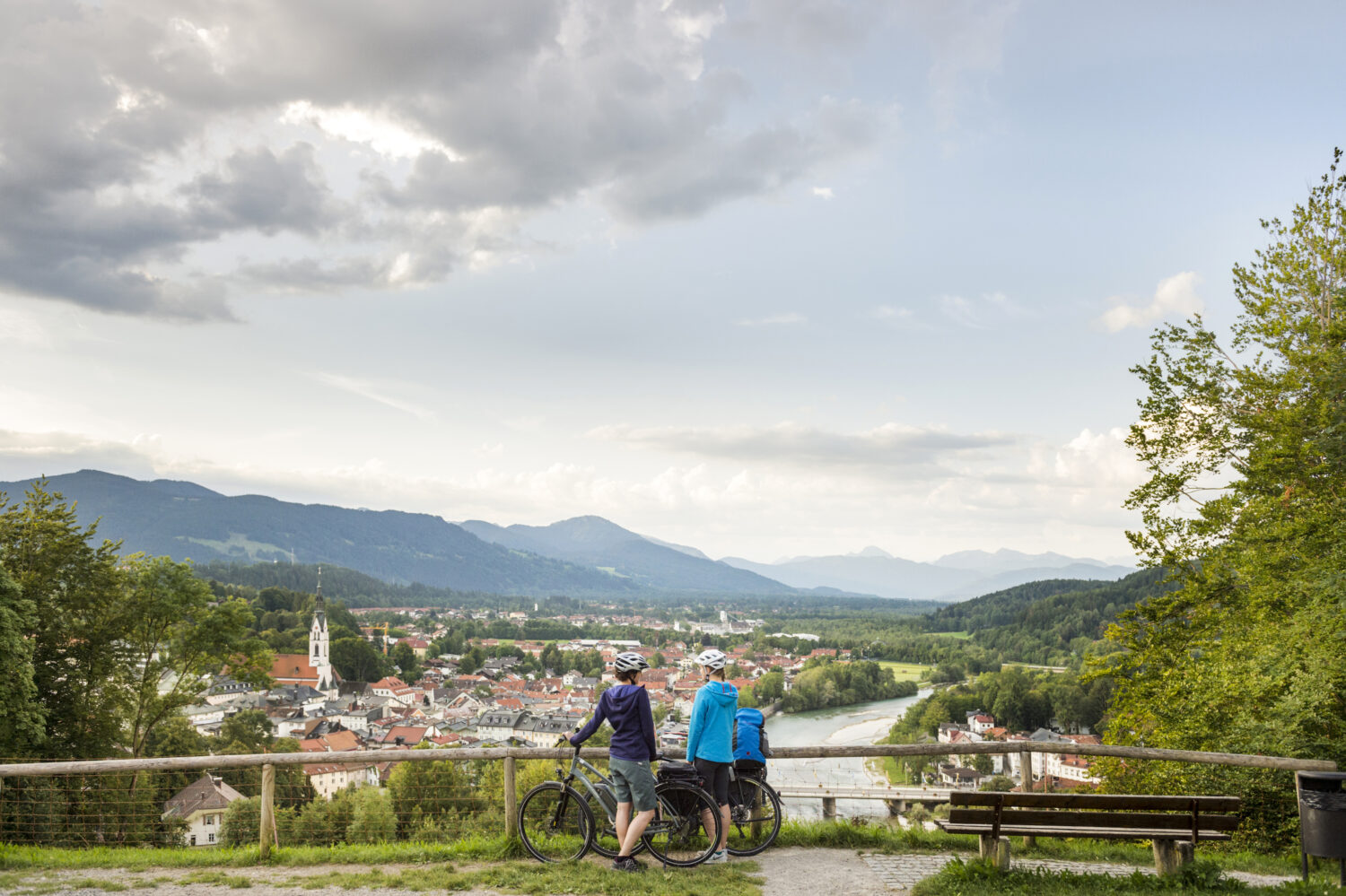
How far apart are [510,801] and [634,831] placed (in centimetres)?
146

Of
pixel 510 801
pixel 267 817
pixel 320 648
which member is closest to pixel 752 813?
pixel 510 801

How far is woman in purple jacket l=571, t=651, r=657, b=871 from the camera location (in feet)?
20.4

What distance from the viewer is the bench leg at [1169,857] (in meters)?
5.98

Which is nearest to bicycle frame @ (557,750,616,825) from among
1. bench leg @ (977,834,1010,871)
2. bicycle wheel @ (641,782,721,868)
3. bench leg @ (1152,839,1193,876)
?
bicycle wheel @ (641,782,721,868)

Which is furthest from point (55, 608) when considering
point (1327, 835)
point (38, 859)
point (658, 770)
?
point (1327, 835)

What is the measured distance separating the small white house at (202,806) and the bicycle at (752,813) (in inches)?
745

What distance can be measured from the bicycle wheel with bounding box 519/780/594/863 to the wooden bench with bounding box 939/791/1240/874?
2.91 m

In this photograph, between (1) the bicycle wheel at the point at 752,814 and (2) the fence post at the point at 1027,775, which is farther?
(2) the fence post at the point at 1027,775

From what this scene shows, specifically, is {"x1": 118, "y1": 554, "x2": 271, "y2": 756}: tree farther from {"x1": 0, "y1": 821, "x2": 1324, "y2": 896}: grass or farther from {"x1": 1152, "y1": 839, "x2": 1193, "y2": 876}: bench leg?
{"x1": 1152, "y1": 839, "x2": 1193, "y2": 876}: bench leg

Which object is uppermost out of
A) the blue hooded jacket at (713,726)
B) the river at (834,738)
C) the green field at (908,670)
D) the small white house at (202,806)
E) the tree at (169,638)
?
the blue hooded jacket at (713,726)

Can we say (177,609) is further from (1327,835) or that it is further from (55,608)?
(1327,835)

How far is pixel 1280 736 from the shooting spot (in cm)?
890

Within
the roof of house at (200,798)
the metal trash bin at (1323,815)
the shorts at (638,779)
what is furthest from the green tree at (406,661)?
the metal trash bin at (1323,815)

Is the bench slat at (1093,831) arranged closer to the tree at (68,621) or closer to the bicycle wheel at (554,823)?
the bicycle wheel at (554,823)
